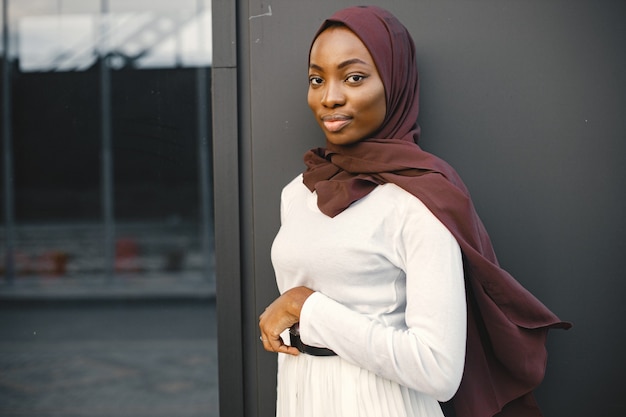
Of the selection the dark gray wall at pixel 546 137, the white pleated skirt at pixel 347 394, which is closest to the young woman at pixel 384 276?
the white pleated skirt at pixel 347 394

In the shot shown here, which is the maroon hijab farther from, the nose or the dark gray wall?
the dark gray wall

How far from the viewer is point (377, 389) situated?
1213mm

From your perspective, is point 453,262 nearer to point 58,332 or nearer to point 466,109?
point 466,109

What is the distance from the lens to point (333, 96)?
48.1 inches

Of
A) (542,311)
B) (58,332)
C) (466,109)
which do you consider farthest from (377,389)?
(58,332)

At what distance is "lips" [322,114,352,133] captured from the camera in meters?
1.24

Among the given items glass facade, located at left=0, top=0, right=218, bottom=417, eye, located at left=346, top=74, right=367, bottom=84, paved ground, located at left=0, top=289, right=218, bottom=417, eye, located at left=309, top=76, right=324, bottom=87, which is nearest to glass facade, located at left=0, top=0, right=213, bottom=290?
glass facade, located at left=0, top=0, right=218, bottom=417

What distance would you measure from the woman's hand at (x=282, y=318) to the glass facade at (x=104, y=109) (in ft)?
2.89

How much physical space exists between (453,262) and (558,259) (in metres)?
0.66

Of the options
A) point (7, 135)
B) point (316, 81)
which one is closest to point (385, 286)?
point (316, 81)

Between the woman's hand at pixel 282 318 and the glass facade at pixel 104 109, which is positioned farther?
the glass facade at pixel 104 109

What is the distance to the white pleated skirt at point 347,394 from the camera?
121 centimetres

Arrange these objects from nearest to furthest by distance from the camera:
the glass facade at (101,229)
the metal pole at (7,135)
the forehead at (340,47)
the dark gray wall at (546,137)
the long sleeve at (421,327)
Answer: the long sleeve at (421,327) < the forehead at (340,47) < the dark gray wall at (546,137) < the glass facade at (101,229) < the metal pole at (7,135)

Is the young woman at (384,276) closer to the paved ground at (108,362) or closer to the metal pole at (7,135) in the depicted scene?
the paved ground at (108,362)
